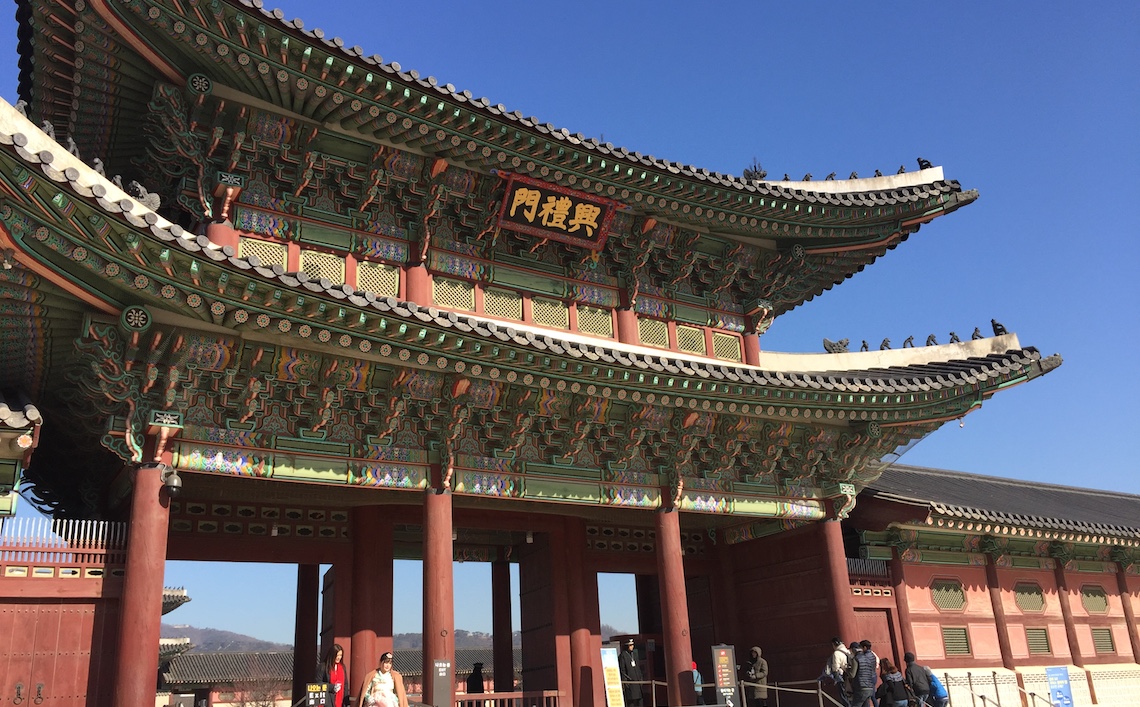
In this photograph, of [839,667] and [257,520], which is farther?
[839,667]

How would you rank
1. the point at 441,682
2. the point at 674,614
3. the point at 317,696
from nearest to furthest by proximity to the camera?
the point at 317,696
the point at 441,682
the point at 674,614

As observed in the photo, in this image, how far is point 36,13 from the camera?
1119cm

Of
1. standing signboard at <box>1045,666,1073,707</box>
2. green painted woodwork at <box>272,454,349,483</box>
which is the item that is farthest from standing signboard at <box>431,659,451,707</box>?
standing signboard at <box>1045,666,1073,707</box>

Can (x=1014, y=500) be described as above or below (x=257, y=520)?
above

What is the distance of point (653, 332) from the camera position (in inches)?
664

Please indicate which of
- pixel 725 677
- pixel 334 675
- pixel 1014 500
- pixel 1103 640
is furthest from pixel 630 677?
pixel 1014 500

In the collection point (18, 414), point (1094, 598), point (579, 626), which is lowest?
point (579, 626)

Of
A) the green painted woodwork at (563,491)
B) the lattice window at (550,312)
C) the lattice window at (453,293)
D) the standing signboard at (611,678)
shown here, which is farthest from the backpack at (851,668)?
the lattice window at (453,293)

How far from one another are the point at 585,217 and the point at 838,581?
25.9ft

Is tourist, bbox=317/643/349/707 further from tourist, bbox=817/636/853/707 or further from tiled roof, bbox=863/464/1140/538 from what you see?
tiled roof, bbox=863/464/1140/538

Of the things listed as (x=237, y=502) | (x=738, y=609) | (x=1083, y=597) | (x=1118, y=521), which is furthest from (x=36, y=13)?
(x=1118, y=521)

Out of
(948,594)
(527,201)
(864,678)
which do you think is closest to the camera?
(864,678)

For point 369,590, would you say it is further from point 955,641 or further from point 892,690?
point 955,641

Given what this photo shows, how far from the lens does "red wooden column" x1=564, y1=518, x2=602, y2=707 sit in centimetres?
1507
